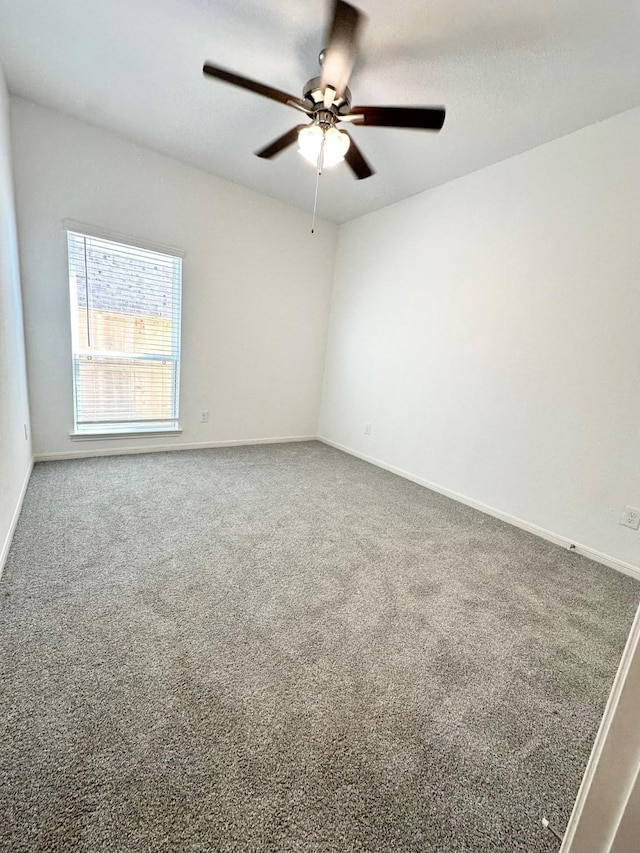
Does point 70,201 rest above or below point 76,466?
above

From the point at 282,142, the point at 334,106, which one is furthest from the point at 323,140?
the point at 282,142

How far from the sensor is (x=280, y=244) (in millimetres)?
3756

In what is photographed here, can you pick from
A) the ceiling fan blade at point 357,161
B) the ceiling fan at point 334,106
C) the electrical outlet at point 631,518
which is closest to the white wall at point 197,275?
the ceiling fan at point 334,106

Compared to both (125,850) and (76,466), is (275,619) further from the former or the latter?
(76,466)

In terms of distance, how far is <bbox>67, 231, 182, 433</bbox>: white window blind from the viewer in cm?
289

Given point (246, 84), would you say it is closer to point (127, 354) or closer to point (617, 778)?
point (127, 354)

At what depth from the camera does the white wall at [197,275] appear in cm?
262

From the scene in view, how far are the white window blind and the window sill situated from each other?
0.05 metres

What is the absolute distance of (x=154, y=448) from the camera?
11.4 feet

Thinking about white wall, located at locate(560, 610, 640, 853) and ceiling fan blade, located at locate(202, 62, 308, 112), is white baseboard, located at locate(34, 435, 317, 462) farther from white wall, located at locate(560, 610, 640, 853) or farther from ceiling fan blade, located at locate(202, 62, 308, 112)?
white wall, located at locate(560, 610, 640, 853)

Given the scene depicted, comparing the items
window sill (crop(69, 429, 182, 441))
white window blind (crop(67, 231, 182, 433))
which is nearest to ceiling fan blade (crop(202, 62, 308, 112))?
white window blind (crop(67, 231, 182, 433))

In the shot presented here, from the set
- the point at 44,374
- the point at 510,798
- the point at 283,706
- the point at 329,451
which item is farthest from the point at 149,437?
the point at 510,798

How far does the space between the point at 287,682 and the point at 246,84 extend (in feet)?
8.44

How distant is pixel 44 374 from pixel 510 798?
368cm
